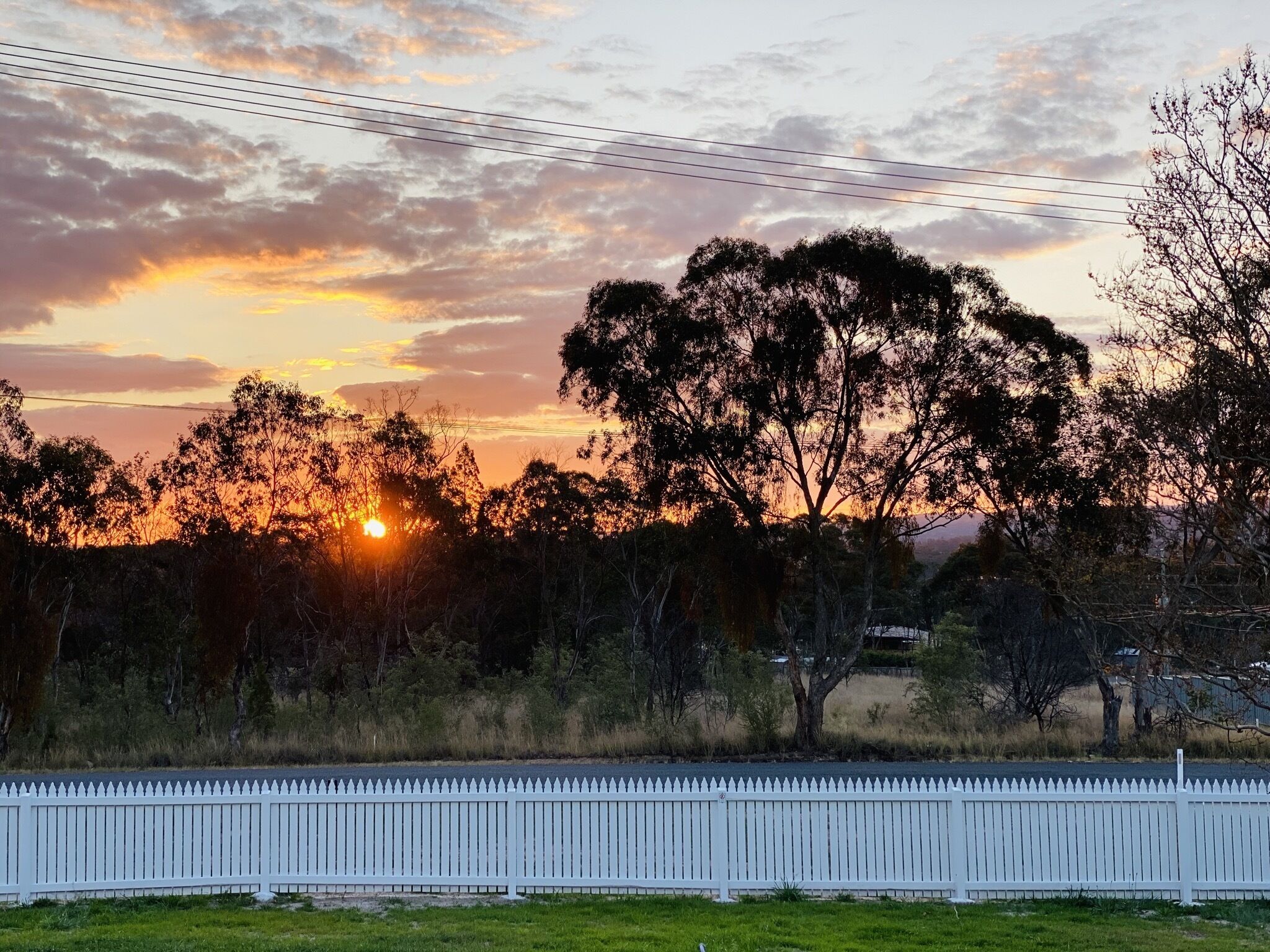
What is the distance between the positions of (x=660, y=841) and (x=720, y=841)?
59cm

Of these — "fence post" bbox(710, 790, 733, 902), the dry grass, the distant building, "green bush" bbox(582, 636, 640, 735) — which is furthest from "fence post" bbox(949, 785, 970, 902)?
the distant building

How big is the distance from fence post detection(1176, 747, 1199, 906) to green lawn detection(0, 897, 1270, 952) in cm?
25

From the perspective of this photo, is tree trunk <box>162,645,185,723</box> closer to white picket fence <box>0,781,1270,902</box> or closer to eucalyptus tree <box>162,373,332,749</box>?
eucalyptus tree <box>162,373,332,749</box>

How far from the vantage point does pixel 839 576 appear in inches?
1259

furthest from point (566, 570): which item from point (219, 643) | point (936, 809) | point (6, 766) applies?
point (936, 809)

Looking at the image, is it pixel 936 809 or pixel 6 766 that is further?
pixel 6 766

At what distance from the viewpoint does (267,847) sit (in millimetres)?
12148

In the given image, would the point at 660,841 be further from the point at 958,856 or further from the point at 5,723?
the point at 5,723

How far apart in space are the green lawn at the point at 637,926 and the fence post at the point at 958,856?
278 mm

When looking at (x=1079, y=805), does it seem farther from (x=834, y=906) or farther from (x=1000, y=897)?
(x=834, y=906)

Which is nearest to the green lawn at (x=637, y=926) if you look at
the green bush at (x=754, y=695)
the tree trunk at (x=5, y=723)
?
the green bush at (x=754, y=695)

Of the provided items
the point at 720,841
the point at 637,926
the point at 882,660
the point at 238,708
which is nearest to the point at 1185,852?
the point at 720,841

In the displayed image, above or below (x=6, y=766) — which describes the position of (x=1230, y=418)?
above

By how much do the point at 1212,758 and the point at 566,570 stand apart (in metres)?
23.7
